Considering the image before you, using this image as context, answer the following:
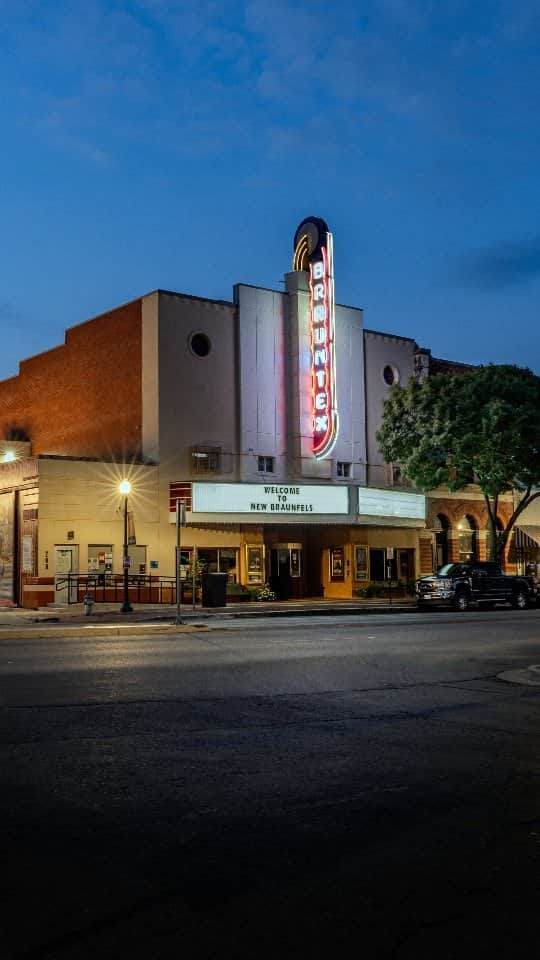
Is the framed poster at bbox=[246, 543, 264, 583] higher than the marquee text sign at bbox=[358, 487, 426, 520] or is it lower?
lower

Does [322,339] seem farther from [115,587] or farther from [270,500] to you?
[115,587]

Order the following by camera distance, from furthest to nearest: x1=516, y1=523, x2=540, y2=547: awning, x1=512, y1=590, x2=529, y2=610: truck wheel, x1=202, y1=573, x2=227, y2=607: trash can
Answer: x1=516, y1=523, x2=540, y2=547: awning, x1=512, y1=590, x2=529, y2=610: truck wheel, x1=202, y1=573, x2=227, y2=607: trash can

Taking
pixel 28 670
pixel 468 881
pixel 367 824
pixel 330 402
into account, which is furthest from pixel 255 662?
pixel 330 402

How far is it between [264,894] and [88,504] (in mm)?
33618

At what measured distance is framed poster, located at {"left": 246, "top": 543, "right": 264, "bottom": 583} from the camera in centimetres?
4169

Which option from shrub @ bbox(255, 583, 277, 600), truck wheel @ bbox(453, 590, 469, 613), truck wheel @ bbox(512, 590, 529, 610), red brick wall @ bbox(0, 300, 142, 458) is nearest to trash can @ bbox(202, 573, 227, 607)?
shrub @ bbox(255, 583, 277, 600)

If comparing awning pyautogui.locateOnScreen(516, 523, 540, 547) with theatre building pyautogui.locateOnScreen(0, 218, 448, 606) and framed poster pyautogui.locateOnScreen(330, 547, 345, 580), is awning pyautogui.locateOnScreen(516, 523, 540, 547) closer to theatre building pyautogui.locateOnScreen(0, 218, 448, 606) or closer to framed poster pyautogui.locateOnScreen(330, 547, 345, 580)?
theatre building pyautogui.locateOnScreen(0, 218, 448, 606)

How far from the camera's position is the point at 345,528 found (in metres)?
44.7

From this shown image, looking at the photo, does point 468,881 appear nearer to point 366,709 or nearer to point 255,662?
point 366,709

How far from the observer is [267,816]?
22.0 ft

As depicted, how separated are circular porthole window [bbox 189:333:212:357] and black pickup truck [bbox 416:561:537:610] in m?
13.3

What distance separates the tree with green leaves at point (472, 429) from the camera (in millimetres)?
39750

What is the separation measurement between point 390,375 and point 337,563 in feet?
32.4

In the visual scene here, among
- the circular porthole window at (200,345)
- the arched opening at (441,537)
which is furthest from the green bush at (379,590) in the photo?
the circular porthole window at (200,345)
